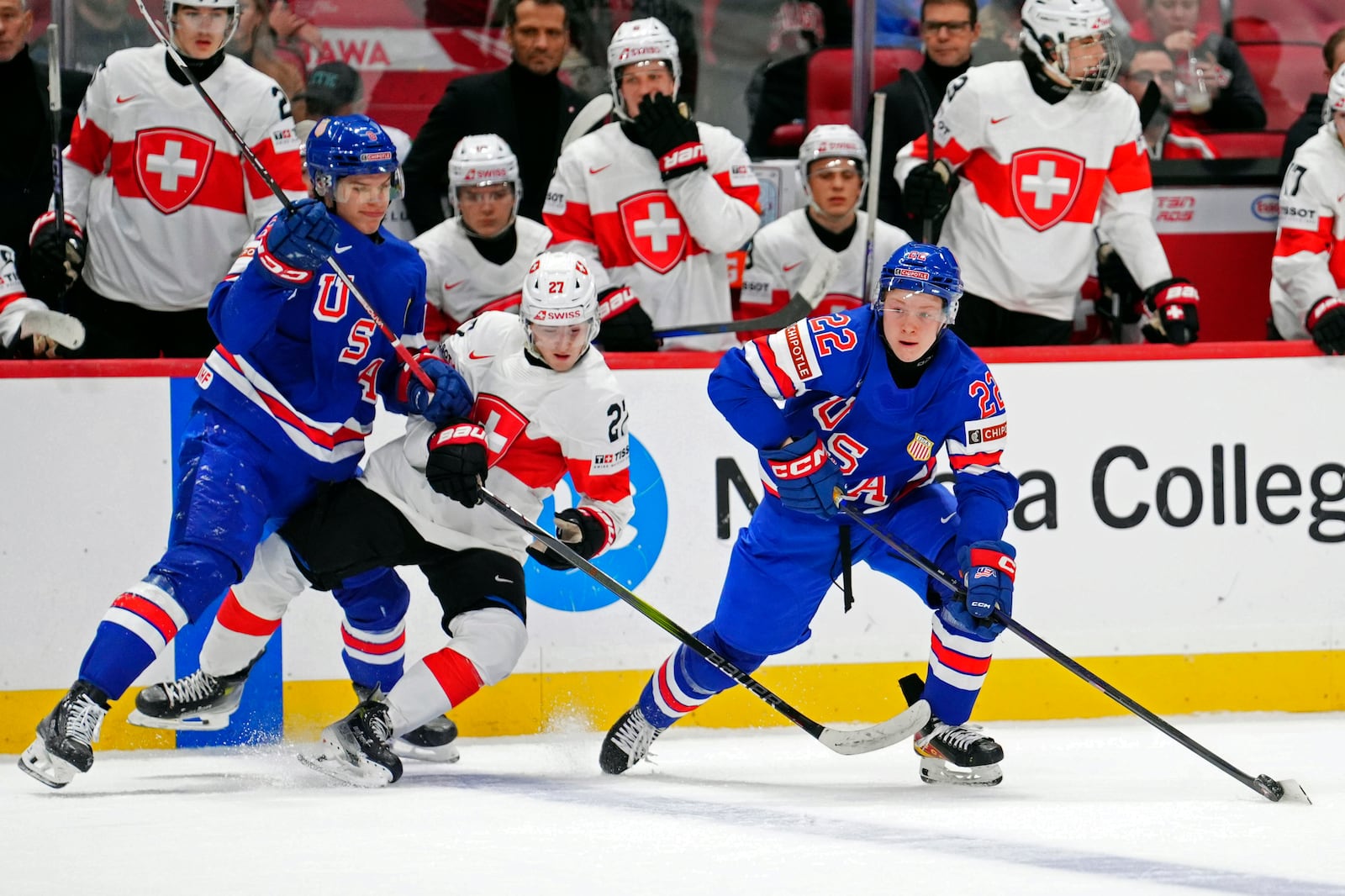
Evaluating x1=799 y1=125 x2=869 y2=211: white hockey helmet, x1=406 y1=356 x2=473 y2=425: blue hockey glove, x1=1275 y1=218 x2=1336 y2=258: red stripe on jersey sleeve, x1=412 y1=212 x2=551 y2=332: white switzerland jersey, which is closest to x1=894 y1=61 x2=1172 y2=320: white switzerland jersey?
x1=799 y1=125 x2=869 y2=211: white hockey helmet

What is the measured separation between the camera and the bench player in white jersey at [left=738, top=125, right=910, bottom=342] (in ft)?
16.4

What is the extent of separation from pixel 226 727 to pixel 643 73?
196 centimetres

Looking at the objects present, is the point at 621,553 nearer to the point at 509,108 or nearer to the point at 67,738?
the point at 509,108

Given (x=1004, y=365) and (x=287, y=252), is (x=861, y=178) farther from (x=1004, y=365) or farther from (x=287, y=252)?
(x=287, y=252)

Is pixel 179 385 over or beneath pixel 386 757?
over

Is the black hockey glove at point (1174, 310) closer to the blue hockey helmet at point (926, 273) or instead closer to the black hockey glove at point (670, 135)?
the black hockey glove at point (670, 135)

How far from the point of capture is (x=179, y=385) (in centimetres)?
434

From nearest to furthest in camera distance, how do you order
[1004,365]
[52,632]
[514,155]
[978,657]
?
[978,657], [52,632], [1004,365], [514,155]

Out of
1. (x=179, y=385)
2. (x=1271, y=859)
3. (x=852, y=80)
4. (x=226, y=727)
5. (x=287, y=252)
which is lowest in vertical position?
(x=226, y=727)

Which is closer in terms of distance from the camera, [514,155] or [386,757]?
[386,757]

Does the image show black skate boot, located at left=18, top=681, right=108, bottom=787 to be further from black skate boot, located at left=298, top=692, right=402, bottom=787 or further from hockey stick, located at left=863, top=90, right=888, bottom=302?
hockey stick, located at left=863, top=90, right=888, bottom=302

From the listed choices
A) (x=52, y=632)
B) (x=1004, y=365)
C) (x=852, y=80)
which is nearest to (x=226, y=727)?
(x=52, y=632)

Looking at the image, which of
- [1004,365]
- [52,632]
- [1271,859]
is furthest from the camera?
[1004,365]

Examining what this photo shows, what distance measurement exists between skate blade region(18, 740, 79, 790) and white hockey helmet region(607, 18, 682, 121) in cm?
224
